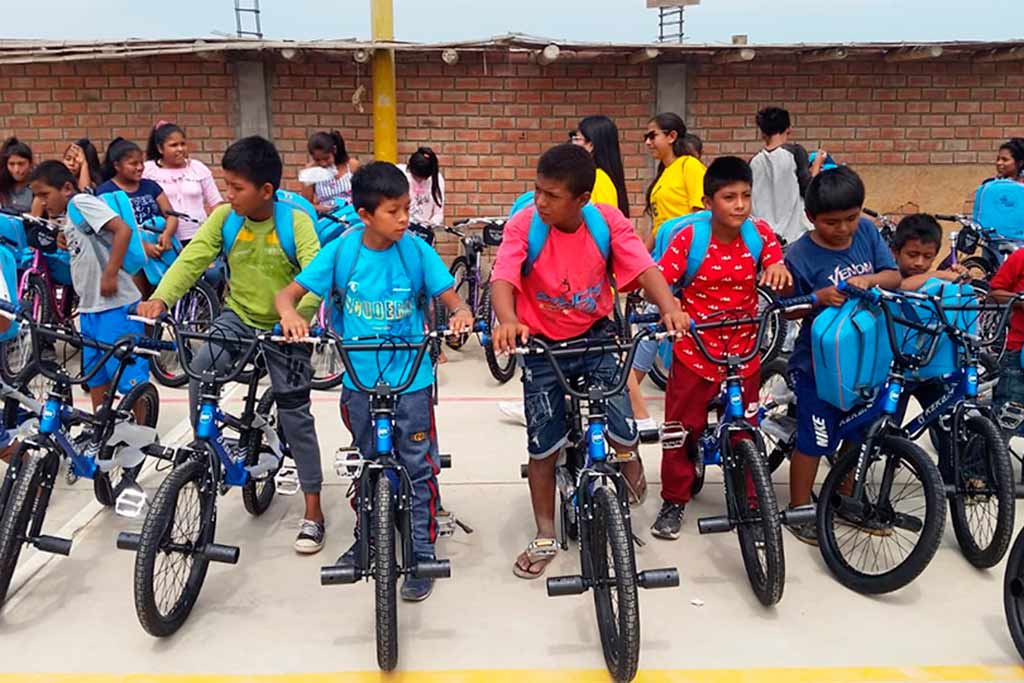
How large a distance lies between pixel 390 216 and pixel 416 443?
34.6 inches

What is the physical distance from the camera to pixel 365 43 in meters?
7.59

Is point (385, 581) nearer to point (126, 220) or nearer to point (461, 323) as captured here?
point (461, 323)

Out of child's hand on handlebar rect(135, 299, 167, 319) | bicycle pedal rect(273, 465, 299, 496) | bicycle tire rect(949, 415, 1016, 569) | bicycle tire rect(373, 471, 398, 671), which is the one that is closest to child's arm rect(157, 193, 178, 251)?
bicycle pedal rect(273, 465, 299, 496)

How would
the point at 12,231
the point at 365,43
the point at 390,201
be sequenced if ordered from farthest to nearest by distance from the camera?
the point at 365,43, the point at 12,231, the point at 390,201

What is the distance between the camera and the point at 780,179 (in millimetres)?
6246

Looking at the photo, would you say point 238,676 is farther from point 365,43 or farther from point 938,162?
point 938,162

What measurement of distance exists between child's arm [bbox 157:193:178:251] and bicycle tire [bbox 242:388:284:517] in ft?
8.21

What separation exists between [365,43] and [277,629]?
226 inches

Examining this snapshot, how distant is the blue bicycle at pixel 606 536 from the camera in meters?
2.75

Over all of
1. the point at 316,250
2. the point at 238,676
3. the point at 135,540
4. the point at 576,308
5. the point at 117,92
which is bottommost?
the point at 238,676

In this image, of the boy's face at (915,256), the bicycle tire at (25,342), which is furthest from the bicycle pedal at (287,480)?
the boy's face at (915,256)

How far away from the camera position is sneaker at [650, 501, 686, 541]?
389 centimetres

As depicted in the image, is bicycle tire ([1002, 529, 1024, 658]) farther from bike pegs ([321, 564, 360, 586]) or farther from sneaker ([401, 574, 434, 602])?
bike pegs ([321, 564, 360, 586])

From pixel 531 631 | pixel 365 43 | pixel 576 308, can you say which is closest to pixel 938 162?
pixel 365 43
